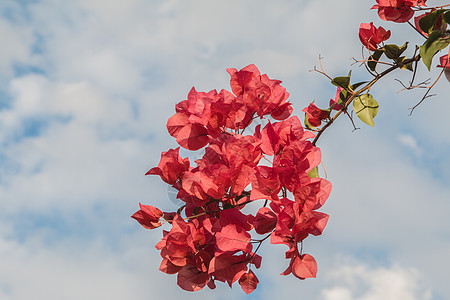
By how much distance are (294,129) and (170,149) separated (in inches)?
8.3

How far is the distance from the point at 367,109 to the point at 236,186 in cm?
30

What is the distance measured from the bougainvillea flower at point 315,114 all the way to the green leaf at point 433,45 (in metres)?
0.20

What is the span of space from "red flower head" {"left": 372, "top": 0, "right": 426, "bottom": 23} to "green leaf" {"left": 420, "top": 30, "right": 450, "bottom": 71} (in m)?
0.09

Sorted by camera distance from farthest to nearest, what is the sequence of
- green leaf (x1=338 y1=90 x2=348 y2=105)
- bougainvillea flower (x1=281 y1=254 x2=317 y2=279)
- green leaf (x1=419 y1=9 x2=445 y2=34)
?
green leaf (x1=338 y1=90 x2=348 y2=105) → green leaf (x1=419 y1=9 x2=445 y2=34) → bougainvillea flower (x1=281 y1=254 x2=317 y2=279)

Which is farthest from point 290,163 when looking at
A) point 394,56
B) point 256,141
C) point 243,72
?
point 394,56

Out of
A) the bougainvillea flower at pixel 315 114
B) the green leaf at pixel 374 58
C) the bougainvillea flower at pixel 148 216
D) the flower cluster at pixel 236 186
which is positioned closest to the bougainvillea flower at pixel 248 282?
the flower cluster at pixel 236 186

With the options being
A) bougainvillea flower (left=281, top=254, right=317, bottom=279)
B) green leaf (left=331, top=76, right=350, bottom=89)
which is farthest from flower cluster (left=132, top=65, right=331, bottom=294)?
green leaf (left=331, top=76, right=350, bottom=89)

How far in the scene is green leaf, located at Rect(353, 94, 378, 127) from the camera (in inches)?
31.5

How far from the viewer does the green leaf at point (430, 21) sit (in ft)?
2.39

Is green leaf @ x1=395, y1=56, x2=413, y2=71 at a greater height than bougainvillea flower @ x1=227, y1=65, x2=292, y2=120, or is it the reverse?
green leaf @ x1=395, y1=56, x2=413, y2=71

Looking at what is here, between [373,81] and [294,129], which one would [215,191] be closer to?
[294,129]

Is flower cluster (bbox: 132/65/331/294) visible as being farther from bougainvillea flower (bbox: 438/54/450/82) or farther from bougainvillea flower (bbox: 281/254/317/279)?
bougainvillea flower (bbox: 438/54/450/82)

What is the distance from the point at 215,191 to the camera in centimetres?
65

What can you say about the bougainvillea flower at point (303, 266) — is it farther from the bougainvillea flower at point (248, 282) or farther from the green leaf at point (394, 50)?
the green leaf at point (394, 50)
